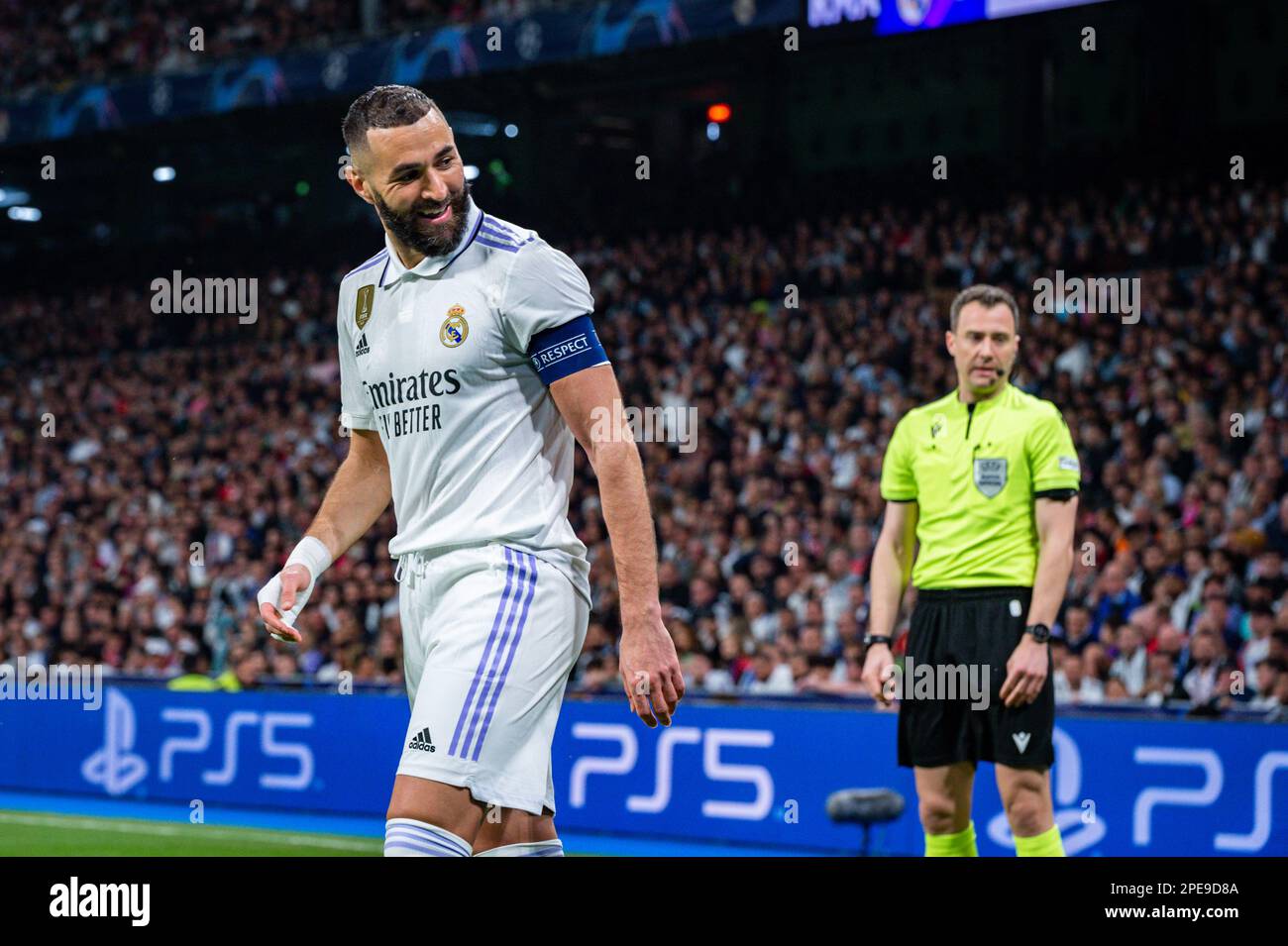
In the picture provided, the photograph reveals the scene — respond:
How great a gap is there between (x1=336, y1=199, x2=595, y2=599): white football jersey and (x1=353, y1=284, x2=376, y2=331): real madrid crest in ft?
0.28

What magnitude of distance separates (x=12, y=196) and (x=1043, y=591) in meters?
25.1

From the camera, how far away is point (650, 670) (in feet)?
9.68

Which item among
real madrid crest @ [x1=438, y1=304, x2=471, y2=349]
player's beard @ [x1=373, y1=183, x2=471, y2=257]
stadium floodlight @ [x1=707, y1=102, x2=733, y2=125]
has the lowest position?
real madrid crest @ [x1=438, y1=304, x2=471, y2=349]

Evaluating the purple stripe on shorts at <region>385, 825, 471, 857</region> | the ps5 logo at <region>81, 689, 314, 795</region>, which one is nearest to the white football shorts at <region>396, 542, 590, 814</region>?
the purple stripe on shorts at <region>385, 825, 471, 857</region>

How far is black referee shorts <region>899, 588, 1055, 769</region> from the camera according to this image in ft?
16.0

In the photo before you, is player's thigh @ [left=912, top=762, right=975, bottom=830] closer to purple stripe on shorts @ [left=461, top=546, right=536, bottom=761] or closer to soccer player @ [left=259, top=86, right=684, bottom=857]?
soccer player @ [left=259, top=86, right=684, bottom=857]

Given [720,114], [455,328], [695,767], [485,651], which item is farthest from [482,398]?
[720,114]

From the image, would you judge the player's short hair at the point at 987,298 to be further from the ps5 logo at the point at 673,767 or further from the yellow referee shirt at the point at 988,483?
the ps5 logo at the point at 673,767

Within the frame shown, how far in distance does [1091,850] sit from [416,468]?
16.3 ft

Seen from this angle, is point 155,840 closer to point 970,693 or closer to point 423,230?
point 970,693

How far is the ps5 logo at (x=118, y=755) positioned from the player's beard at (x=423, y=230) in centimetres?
845

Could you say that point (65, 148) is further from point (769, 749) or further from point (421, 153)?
point (421, 153)

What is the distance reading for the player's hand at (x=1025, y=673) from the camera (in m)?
4.83
